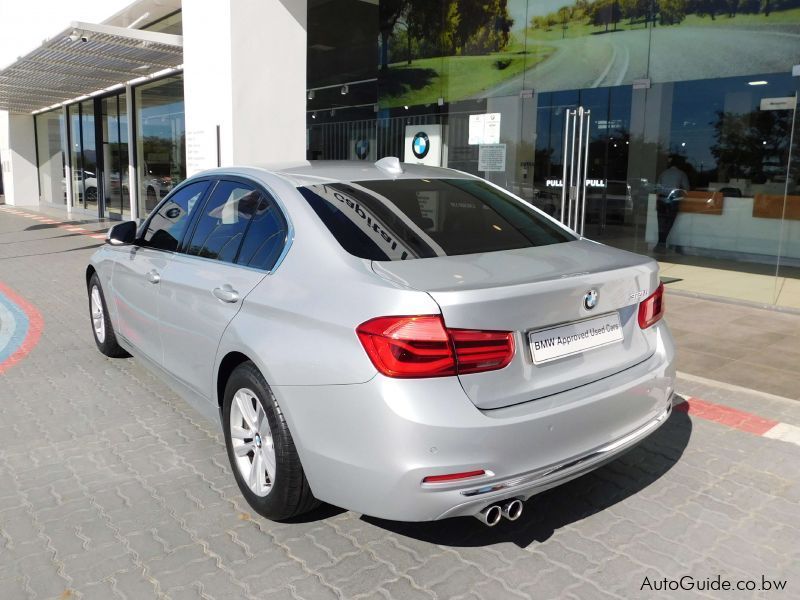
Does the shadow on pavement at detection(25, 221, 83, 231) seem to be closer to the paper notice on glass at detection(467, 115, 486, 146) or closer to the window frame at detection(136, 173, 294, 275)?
the paper notice on glass at detection(467, 115, 486, 146)

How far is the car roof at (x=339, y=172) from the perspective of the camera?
354 cm

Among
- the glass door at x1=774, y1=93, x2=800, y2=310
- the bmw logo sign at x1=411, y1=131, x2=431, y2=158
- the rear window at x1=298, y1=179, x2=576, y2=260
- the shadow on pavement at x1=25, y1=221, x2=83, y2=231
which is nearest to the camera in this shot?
the rear window at x1=298, y1=179, x2=576, y2=260

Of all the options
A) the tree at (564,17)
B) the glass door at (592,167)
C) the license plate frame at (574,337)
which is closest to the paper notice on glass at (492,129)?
the glass door at (592,167)

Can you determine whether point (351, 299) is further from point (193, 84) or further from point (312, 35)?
point (312, 35)

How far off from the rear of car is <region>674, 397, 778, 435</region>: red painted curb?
5.02ft

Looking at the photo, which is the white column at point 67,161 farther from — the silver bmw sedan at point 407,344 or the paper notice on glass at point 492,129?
the silver bmw sedan at point 407,344

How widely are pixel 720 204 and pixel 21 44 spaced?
20543mm

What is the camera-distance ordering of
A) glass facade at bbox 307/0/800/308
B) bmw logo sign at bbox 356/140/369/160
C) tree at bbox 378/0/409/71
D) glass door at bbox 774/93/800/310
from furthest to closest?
bmw logo sign at bbox 356/140/369/160
tree at bbox 378/0/409/71
glass facade at bbox 307/0/800/308
glass door at bbox 774/93/800/310

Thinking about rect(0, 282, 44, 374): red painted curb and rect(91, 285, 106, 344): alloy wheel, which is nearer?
rect(91, 285, 106, 344): alloy wheel

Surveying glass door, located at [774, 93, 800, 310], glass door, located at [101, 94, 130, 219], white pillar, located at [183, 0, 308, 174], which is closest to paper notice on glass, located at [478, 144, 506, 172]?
white pillar, located at [183, 0, 308, 174]

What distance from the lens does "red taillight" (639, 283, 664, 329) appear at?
313 cm

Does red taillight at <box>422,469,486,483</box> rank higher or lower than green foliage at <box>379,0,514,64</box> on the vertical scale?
lower

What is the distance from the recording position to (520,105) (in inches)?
464

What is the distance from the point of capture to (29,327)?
23.4 feet
